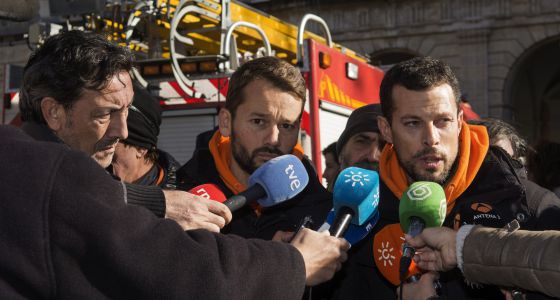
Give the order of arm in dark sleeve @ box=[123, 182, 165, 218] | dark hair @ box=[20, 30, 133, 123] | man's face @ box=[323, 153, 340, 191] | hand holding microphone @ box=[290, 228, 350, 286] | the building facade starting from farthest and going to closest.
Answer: the building facade, man's face @ box=[323, 153, 340, 191], dark hair @ box=[20, 30, 133, 123], hand holding microphone @ box=[290, 228, 350, 286], arm in dark sleeve @ box=[123, 182, 165, 218]

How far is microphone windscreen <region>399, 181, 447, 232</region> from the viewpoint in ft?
7.92

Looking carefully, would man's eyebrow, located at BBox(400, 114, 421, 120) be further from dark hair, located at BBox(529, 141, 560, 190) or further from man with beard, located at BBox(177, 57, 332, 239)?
dark hair, located at BBox(529, 141, 560, 190)

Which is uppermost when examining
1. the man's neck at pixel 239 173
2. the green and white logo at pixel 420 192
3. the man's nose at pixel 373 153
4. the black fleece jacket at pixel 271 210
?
the green and white logo at pixel 420 192

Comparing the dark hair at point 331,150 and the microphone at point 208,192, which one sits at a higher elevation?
the microphone at point 208,192

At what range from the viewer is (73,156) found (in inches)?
73.7

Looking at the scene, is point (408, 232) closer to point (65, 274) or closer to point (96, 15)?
point (65, 274)

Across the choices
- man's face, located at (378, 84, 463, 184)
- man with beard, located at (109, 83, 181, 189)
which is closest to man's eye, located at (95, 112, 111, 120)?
man's face, located at (378, 84, 463, 184)

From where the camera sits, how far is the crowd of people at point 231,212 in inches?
71.2

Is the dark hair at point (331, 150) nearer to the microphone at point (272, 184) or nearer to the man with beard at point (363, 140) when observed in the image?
the man with beard at point (363, 140)

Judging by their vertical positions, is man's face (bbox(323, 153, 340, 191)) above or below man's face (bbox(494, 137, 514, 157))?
below

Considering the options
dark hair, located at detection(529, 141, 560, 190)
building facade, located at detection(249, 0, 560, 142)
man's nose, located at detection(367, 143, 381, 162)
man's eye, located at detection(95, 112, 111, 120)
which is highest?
man's eye, located at detection(95, 112, 111, 120)

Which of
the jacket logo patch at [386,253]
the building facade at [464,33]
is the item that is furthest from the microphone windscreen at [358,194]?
the building facade at [464,33]

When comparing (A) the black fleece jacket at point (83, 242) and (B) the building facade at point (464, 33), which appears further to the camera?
(B) the building facade at point (464, 33)

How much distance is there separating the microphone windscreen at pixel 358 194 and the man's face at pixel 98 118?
32.8 inches
